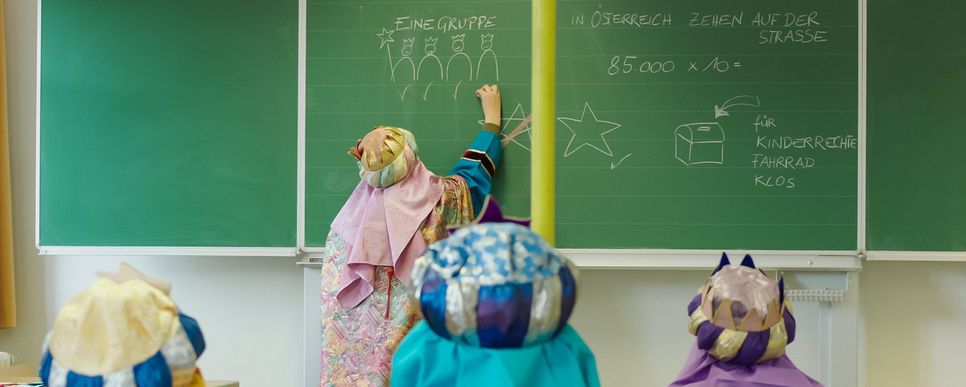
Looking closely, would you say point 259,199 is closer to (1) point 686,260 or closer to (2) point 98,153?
(2) point 98,153

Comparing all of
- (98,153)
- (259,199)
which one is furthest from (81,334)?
(98,153)

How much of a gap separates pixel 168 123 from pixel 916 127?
2.89 metres

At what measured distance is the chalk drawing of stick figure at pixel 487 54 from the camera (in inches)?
148

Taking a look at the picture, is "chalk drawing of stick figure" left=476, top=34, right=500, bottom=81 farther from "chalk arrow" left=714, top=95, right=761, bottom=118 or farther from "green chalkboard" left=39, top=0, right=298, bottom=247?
"chalk arrow" left=714, top=95, right=761, bottom=118

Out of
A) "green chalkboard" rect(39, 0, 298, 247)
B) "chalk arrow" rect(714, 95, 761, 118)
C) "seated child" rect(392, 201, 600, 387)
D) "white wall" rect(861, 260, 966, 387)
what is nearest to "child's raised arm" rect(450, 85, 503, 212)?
"green chalkboard" rect(39, 0, 298, 247)

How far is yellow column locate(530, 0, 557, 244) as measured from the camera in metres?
1.15

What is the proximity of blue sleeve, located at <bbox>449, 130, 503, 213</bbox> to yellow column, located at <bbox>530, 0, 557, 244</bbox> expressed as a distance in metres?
2.40

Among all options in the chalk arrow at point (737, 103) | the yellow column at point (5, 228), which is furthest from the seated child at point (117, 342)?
the yellow column at point (5, 228)

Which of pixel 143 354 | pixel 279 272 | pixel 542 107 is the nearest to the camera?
pixel 542 107

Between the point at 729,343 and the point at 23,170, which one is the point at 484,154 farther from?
the point at 23,170

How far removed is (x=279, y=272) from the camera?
13.4 ft

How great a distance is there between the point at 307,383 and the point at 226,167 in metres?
0.92

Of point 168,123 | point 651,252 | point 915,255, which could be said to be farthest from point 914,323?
point 168,123

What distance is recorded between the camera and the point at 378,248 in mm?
3438
